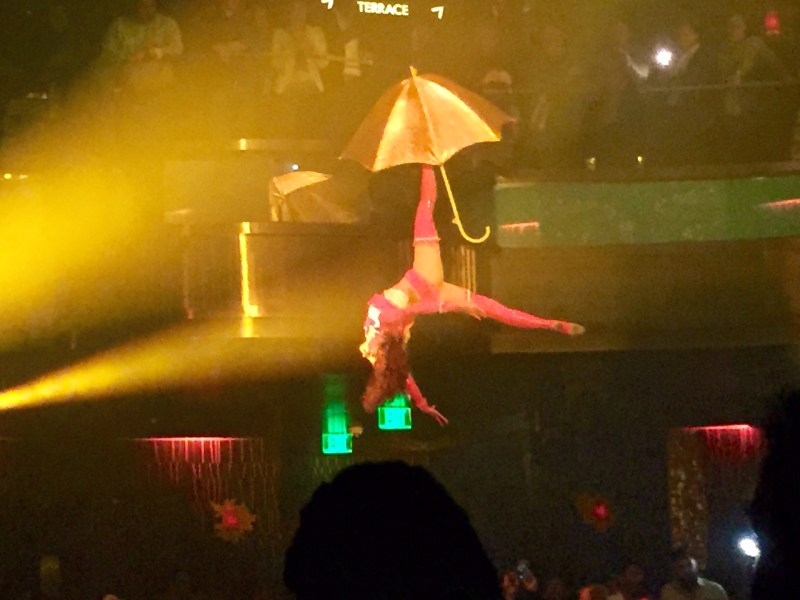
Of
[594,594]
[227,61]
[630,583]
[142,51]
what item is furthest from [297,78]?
[630,583]

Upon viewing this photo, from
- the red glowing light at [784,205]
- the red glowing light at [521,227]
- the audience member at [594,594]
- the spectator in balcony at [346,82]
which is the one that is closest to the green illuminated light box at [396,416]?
the red glowing light at [521,227]

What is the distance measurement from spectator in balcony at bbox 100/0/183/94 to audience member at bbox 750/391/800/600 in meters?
9.61

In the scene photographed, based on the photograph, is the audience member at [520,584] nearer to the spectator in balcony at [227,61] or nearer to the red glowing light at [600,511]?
the red glowing light at [600,511]

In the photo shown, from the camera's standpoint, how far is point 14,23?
11.8 meters

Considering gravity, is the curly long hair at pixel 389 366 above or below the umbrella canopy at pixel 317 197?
below

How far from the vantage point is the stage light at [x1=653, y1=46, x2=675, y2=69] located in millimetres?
12102

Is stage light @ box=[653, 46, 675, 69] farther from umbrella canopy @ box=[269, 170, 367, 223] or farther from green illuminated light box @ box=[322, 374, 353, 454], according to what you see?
green illuminated light box @ box=[322, 374, 353, 454]

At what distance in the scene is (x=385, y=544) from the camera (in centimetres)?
233

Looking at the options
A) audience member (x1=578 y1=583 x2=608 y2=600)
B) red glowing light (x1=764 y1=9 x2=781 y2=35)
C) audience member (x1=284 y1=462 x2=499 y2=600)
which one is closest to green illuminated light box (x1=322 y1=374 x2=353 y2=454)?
audience member (x1=578 y1=583 x2=608 y2=600)

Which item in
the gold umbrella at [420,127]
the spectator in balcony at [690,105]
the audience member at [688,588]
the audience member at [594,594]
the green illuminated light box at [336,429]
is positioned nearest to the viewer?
the gold umbrella at [420,127]

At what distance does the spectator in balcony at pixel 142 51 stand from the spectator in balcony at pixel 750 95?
4813mm

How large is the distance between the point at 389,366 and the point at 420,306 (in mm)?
426

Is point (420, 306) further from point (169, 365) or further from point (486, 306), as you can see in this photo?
point (169, 365)

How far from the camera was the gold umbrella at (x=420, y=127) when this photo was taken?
26.3 ft
